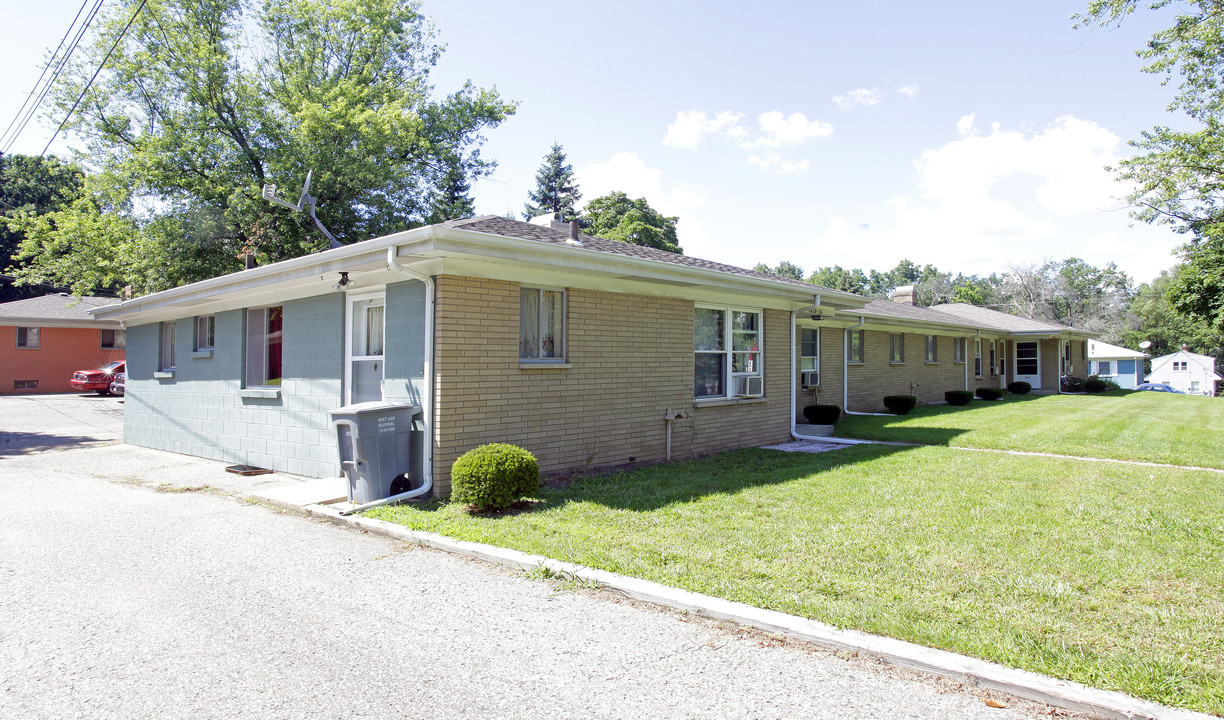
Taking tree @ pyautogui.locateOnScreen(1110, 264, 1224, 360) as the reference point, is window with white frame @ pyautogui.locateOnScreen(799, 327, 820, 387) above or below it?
below

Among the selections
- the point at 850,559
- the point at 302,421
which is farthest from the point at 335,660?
the point at 302,421

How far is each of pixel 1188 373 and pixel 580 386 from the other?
5976 cm

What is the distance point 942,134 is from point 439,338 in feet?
43.0

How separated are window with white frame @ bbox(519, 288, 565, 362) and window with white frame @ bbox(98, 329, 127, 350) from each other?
31310 millimetres

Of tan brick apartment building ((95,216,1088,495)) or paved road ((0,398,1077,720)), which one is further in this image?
tan brick apartment building ((95,216,1088,495))

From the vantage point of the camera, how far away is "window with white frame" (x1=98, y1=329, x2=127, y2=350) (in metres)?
30.7

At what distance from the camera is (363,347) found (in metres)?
8.95

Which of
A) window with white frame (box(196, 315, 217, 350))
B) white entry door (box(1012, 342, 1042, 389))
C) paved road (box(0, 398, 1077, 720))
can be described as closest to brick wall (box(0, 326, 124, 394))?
window with white frame (box(196, 315, 217, 350))

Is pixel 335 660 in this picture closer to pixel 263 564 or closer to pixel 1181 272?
pixel 263 564

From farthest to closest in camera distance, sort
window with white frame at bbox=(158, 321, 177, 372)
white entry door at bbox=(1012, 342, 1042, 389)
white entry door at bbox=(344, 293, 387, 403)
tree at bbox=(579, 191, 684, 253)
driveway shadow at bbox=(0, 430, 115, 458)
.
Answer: tree at bbox=(579, 191, 684, 253), white entry door at bbox=(1012, 342, 1042, 389), window with white frame at bbox=(158, 321, 177, 372), driveway shadow at bbox=(0, 430, 115, 458), white entry door at bbox=(344, 293, 387, 403)

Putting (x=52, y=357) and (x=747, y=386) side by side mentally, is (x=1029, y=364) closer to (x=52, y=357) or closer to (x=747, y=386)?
(x=747, y=386)

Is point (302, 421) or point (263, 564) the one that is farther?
point (302, 421)

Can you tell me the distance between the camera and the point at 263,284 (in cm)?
907

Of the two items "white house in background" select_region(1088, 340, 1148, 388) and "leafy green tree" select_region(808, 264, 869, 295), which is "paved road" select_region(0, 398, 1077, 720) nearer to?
"white house in background" select_region(1088, 340, 1148, 388)
